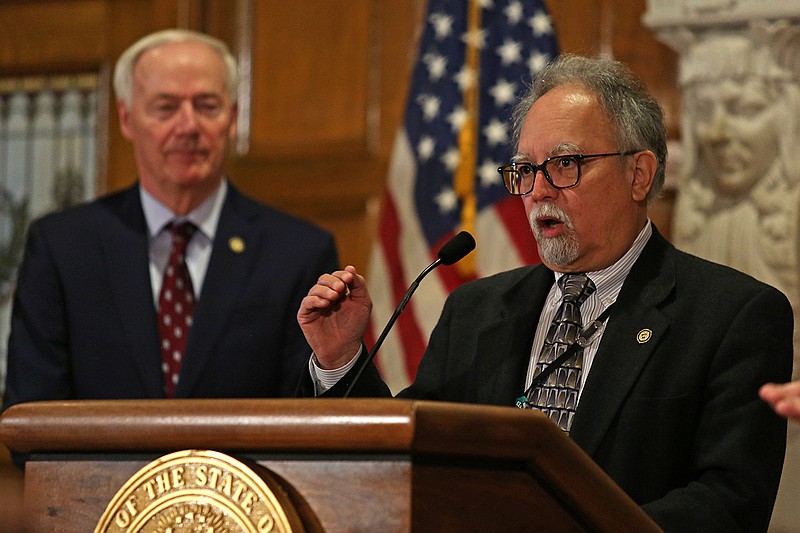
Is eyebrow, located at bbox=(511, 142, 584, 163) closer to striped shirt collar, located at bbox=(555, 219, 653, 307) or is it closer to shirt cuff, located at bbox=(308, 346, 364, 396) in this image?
striped shirt collar, located at bbox=(555, 219, 653, 307)

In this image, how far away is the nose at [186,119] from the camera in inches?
151

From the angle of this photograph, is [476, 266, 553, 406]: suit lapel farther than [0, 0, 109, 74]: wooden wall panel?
No

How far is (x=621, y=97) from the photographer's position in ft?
8.63

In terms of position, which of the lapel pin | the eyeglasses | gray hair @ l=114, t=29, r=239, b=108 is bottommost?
the lapel pin

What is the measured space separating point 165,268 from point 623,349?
175 centimetres

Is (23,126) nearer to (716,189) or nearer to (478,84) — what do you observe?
(478,84)

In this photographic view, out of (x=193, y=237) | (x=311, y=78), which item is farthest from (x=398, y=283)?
(x=193, y=237)

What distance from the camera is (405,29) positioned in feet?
16.5

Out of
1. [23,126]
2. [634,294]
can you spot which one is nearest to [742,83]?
[634,294]

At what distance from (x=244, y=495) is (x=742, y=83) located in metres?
2.94

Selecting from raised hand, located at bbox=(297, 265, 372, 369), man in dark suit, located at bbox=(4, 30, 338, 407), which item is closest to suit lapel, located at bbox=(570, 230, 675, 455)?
raised hand, located at bbox=(297, 265, 372, 369)

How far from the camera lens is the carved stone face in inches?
157

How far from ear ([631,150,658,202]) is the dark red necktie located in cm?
152

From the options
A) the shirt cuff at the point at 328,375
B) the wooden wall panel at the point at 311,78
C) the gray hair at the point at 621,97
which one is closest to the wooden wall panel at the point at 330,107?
the wooden wall panel at the point at 311,78
